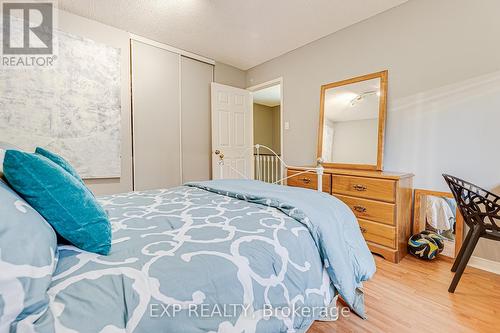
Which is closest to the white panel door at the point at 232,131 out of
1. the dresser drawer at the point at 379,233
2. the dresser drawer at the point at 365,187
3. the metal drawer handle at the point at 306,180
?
the metal drawer handle at the point at 306,180

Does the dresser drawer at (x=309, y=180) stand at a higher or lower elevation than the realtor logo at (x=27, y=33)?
lower

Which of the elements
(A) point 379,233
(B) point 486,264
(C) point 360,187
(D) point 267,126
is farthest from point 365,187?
(D) point 267,126

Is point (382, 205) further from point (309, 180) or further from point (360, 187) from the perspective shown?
point (309, 180)

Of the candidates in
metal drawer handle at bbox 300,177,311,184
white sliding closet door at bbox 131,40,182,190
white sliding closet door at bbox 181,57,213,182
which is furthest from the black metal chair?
white sliding closet door at bbox 131,40,182,190

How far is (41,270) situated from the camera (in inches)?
22.7

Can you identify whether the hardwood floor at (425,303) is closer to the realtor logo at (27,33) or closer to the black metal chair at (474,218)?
the black metal chair at (474,218)

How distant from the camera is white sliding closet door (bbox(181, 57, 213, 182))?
3.61m

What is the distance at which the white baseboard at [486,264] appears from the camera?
1.97 metres

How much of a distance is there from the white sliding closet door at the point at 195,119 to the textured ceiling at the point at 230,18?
393 millimetres

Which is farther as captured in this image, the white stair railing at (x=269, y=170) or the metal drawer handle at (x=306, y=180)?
the white stair railing at (x=269, y=170)

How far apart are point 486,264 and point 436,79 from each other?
170 centimetres

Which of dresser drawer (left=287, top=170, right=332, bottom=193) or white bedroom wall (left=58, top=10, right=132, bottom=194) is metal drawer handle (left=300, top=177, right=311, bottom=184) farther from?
white bedroom wall (left=58, top=10, right=132, bottom=194)

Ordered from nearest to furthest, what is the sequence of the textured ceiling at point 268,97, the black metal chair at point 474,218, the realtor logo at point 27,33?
the black metal chair at point 474,218
the realtor logo at point 27,33
the textured ceiling at point 268,97

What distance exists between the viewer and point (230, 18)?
2.71 m
